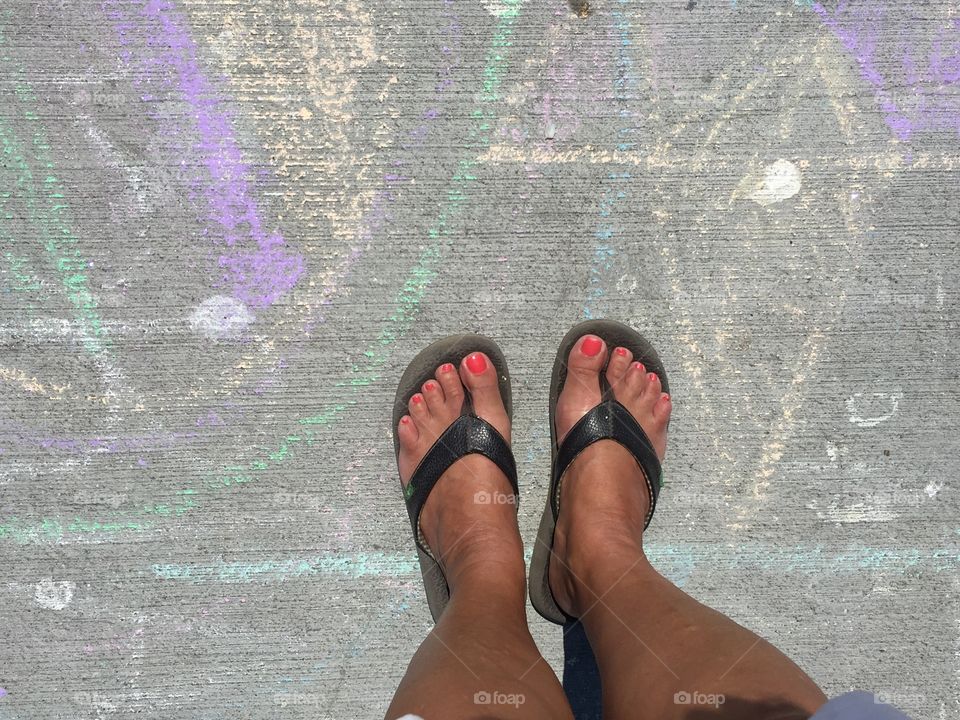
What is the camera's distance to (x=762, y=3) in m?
1.71

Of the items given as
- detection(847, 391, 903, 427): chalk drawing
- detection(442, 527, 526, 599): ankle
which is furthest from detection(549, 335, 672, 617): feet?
detection(847, 391, 903, 427): chalk drawing

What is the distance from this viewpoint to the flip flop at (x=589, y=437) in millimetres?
1715

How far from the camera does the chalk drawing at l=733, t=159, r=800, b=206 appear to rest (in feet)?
5.66

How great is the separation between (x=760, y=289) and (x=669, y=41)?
714 millimetres

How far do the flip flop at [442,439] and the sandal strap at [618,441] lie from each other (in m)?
0.12

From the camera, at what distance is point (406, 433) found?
1.70 meters

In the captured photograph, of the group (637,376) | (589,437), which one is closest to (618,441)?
(589,437)

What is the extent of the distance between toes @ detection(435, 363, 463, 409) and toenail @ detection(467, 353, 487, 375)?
1.9 inches

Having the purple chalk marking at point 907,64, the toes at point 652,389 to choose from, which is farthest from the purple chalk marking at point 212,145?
the purple chalk marking at point 907,64

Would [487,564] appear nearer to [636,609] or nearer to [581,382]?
[636,609]

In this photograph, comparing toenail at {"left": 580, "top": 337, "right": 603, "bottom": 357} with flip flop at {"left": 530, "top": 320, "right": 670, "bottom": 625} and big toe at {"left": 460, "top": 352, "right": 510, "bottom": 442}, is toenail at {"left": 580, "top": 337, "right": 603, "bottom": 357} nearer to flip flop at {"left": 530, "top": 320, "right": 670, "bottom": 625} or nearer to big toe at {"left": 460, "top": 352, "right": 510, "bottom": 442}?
flip flop at {"left": 530, "top": 320, "right": 670, "bottom": 625}

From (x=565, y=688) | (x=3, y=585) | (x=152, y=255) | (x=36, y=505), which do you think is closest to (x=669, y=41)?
(x=152, y=255)

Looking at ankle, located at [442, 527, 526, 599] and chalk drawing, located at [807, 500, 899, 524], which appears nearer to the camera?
ankle, located at [442, 527, 526, 599]

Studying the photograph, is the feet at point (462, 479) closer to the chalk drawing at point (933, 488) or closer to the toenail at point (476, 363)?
the toenail at point (476, 363)
